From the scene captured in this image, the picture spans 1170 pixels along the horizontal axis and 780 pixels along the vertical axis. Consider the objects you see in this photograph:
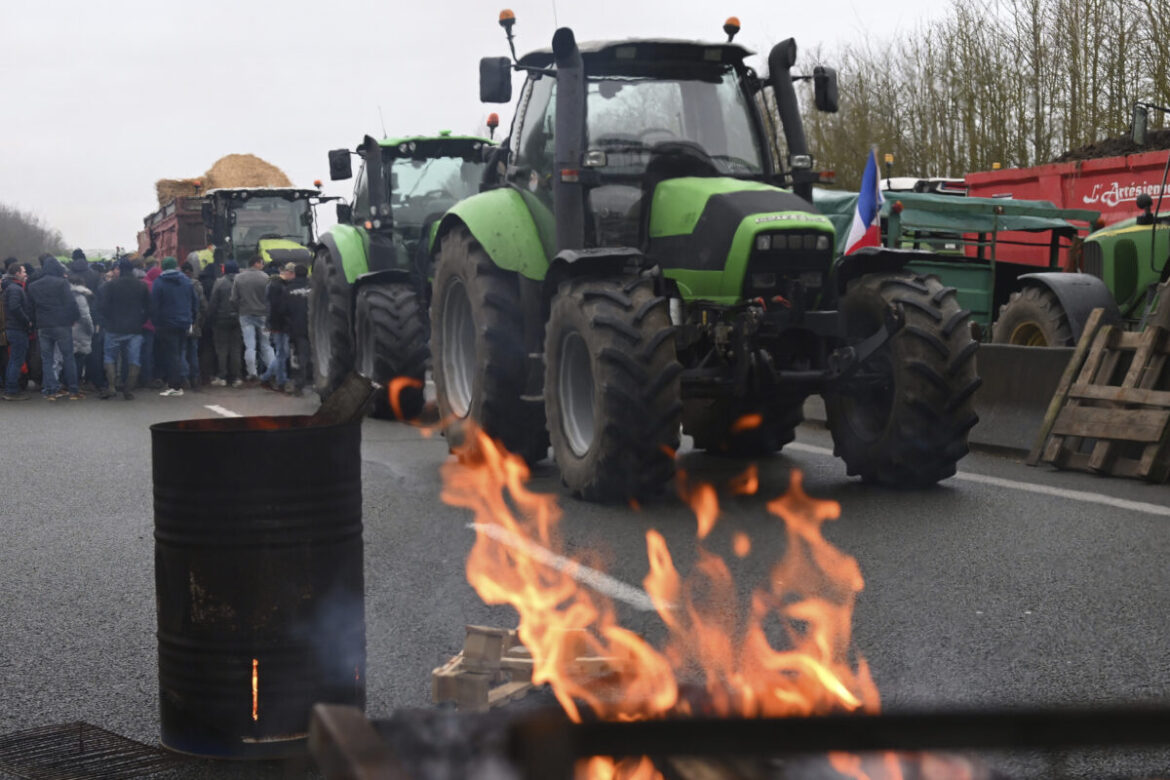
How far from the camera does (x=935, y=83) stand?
3516cm

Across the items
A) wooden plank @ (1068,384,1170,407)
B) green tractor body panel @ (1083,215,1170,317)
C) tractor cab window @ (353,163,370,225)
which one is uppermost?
tractor cab window @ (353,163,370,225)

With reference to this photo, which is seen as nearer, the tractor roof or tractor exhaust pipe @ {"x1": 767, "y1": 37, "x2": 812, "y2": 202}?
the tractor roof

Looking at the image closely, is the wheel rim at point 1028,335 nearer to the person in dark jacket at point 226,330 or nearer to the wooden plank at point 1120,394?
the wooden plank at point 1120,394

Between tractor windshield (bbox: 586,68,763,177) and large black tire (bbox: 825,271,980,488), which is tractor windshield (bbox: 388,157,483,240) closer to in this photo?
tractor windshield (bbox: 586,68,763,177)

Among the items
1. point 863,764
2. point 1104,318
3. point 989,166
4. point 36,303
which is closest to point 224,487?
point 863,764

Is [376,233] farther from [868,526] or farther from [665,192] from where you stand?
[868,526]

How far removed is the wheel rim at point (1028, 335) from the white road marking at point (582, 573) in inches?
272

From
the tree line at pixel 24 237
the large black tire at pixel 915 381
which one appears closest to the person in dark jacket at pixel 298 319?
the large black tire at pixel 915 381

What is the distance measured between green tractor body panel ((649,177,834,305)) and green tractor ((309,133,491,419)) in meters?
4.81

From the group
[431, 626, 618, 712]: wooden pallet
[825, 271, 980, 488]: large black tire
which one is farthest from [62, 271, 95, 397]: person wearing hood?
[431, 626, 618, 712]: wooden pallet

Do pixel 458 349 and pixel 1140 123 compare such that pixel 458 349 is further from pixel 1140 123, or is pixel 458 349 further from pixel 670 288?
pixel 1140 123

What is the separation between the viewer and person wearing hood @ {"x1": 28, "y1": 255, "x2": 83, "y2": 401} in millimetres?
19125

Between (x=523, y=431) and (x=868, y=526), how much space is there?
9.68ft

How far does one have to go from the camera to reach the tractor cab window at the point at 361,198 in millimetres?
14797
